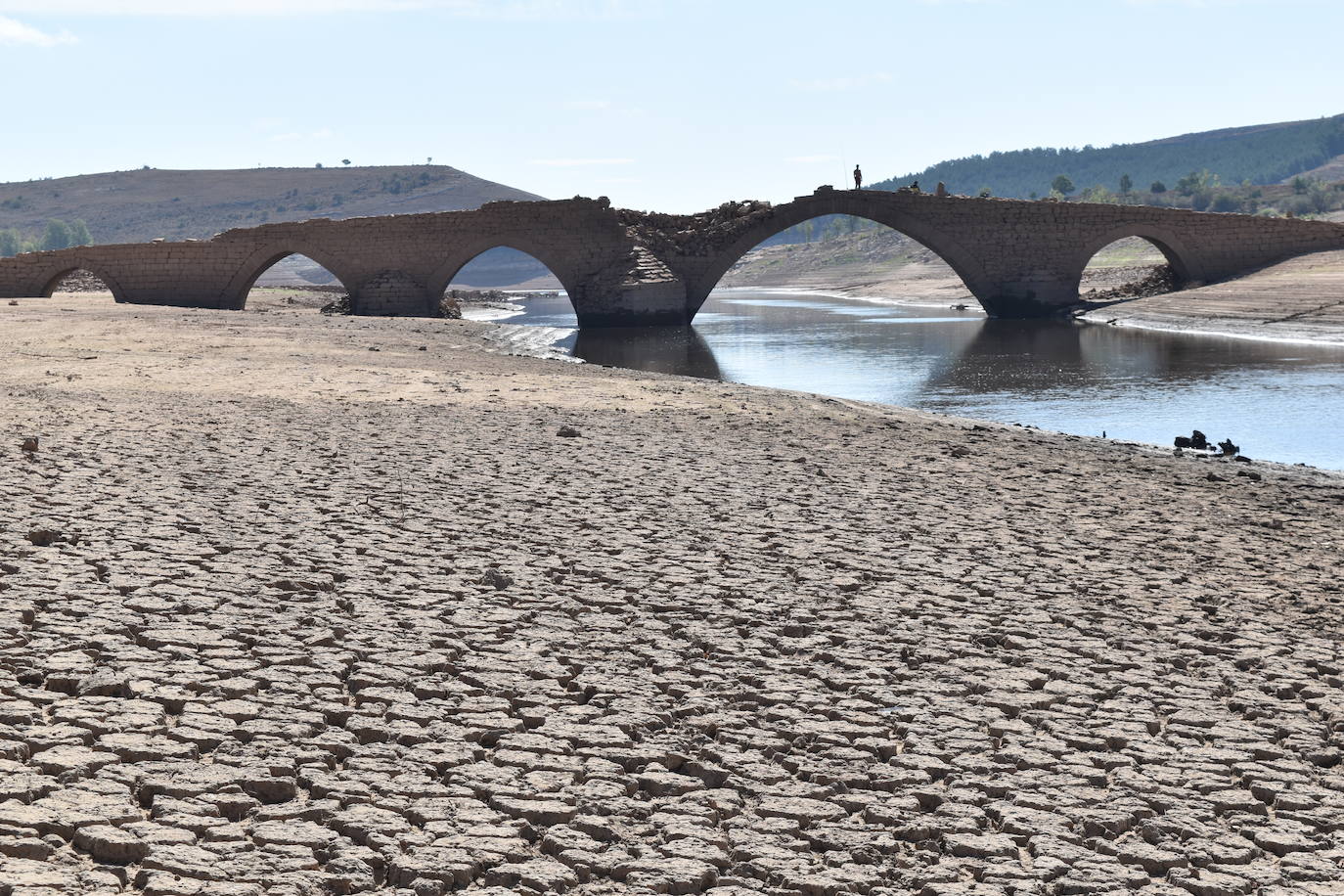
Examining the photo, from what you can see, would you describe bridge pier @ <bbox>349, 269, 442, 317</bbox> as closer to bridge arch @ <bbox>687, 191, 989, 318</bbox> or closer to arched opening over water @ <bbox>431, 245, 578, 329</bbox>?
bridge arch @ <bbox>687, 191, 989, 318</bbox>

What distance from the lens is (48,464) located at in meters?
8.76

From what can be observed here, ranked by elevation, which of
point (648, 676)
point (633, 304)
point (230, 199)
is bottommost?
point (648, 676)

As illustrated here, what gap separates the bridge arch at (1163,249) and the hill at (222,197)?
88.1m

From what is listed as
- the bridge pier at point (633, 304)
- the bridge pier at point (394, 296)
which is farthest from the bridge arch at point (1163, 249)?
the bridge pier at point (394, 296)

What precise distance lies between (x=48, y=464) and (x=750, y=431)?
596 centimetres

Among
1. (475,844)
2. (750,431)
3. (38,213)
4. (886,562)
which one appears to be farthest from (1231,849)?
(38,213)

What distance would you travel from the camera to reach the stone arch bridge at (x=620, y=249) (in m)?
39.0

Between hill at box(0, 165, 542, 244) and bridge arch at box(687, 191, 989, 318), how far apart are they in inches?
3322

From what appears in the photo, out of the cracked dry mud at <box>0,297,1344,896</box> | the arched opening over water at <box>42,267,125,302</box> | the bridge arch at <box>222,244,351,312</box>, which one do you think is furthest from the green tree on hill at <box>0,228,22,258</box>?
the cracked dry mud at <box>0,297,1344,896</box>

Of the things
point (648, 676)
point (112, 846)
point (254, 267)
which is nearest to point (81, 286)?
point (254, 267)

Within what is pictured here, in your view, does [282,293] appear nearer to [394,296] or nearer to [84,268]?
[84,268]

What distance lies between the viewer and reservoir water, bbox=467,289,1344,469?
16.1 meters

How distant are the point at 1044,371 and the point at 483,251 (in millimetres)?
20952

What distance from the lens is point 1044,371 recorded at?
23.1 m
